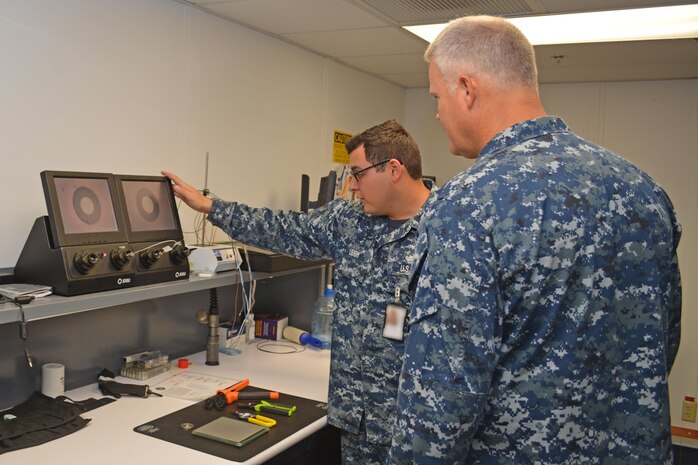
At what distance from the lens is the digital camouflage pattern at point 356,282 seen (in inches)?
79.2

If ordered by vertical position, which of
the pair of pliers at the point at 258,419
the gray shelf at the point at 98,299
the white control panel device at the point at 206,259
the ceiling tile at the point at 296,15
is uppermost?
the ceiling tile at the point at 296,15

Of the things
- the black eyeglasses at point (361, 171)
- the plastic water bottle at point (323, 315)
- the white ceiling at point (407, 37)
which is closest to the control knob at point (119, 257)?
the black eyeglasses at point (361, 171)

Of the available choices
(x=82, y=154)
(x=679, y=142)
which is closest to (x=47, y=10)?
(x=82, y=154)

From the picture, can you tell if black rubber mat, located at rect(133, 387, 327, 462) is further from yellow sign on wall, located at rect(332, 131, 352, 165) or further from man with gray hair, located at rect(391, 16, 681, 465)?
yellow sign on wall, located at rect(332, 131, 352, 165)

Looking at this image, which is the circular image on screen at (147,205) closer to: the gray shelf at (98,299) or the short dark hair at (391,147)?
the gray shelf at (98,299)

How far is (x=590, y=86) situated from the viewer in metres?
4.08

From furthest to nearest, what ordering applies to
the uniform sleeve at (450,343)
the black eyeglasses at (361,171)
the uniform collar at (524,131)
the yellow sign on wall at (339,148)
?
1. the yellow sign on wall at (339,148)
2. the black eyeglasses at (361,171)
3. the uniform collar at (524,131)
4. the uniform sleeve at (450,343)

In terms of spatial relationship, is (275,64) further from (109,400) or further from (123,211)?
(109,400)

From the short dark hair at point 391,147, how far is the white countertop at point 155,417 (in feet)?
2.80


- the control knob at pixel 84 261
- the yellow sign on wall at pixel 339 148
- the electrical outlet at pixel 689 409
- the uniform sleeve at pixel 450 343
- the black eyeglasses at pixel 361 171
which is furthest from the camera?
the electrical outlet at pixel 689 409

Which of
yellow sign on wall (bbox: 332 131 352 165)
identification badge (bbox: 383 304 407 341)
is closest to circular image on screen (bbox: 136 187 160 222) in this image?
identification badge (bbox: 383 304 407 341)

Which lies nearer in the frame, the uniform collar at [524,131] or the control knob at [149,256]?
the uniform collar at [524,131]

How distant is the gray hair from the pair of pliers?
1185 millimetres

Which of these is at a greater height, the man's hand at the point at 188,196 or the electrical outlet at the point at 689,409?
the man's hand at the point at 188,196
